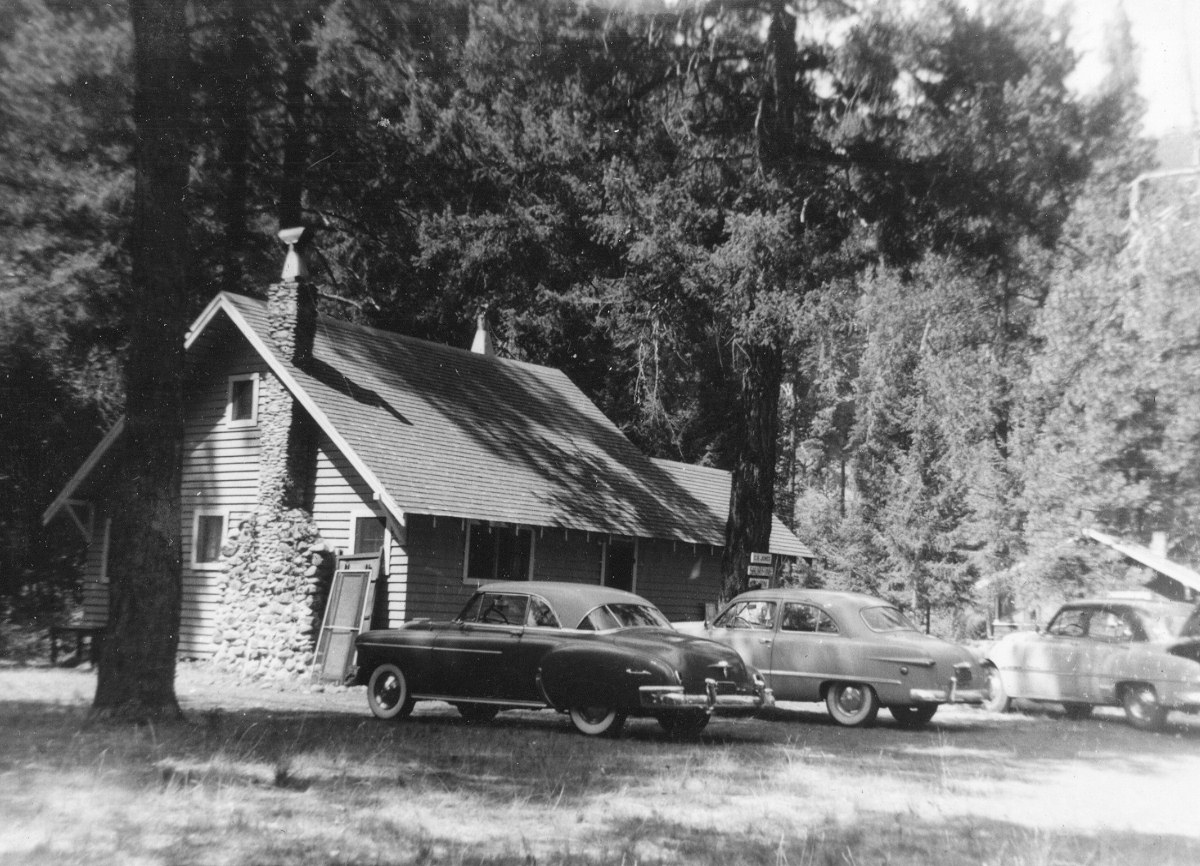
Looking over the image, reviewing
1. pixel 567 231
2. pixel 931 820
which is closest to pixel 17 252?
pixel 567 231

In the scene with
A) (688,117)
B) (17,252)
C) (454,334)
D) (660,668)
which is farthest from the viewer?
(454,334)

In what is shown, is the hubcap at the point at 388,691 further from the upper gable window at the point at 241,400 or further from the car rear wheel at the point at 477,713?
the upper gable window at the point at 241,400

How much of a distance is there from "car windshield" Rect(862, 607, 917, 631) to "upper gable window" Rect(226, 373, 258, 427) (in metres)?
13.1

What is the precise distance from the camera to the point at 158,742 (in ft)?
35.5

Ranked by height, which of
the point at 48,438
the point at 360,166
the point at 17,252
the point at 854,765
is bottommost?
the point at 854,765

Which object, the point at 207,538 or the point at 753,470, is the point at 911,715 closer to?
the point at 753,470

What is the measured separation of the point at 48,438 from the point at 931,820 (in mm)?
27972

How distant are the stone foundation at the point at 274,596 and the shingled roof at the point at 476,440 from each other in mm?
1782

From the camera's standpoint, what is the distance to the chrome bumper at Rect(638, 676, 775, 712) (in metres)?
12.6

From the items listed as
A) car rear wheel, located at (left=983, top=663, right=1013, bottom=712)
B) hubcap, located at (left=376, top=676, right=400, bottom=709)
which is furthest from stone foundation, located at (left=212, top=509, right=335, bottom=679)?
car rear wheel, located at (left=983, top=663, right=1013, bottom=712)

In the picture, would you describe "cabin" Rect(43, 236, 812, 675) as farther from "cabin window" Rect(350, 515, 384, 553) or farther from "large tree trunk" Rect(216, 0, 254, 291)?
"large tree trunk" Rect(216, 0, 254, 291)

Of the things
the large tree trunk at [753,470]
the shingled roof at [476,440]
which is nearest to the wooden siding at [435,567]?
the shingled roof at [476,440]

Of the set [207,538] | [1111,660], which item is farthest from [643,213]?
[207,538]

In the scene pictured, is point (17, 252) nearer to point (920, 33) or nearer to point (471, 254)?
point (471, 254)
